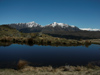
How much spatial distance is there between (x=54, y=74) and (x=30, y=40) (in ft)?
217

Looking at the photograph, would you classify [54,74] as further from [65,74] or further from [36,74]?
[36,74]

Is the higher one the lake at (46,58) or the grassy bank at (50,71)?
the grassy bank at (50,71)

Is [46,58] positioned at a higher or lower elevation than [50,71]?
lower

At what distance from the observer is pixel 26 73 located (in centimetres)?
1750

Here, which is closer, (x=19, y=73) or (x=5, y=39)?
(x=19, y=73)

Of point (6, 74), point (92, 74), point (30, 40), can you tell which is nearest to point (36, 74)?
point (6, 74)

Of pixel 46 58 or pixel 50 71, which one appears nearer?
pixel 50 71

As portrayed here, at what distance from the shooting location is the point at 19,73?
1731 centimetres

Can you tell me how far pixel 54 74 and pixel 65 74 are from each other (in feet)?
6.01

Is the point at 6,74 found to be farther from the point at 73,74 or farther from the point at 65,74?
the point at 73,74

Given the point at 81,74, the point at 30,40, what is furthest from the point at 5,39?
the point at 81,74

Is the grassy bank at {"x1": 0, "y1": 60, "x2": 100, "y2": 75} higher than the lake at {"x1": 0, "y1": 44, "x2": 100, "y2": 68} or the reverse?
higher

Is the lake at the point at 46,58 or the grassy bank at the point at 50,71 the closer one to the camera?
the grassy bank at the point at 50,71

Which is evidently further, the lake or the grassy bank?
the lake
